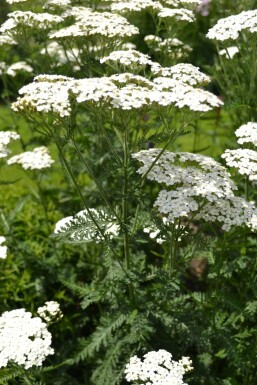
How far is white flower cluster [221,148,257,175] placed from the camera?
3383mm

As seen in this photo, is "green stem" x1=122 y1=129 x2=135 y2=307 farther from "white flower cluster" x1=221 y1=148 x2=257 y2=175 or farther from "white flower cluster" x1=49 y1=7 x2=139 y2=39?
"white flower cluster" x1=49 y1=7 x2=139 y2=39

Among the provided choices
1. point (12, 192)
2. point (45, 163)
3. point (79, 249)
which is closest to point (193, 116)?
point (45, 163)

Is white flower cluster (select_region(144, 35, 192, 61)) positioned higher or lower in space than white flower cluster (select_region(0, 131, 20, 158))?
higher

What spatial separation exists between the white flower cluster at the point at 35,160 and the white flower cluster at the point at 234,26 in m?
1.74

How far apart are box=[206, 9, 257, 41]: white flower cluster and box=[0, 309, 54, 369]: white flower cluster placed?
2509 millimetres

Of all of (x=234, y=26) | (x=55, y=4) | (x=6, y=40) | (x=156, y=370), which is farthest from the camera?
(x=6, y=40)

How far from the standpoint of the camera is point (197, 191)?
3191 millimetres

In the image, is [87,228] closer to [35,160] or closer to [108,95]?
[108,95]

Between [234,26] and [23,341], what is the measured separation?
2.74 meters

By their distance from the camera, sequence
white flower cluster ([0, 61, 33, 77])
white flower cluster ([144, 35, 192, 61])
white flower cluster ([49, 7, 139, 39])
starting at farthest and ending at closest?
white flower cluster ([0, 61, 33, 77]) → white flower cluster ([144, 35, 192, 61]) → white flower cluster ([49, 7, 139, 39])

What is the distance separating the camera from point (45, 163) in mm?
4500

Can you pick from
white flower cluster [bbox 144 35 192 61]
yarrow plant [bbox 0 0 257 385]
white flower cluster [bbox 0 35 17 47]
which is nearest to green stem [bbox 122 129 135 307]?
yarrow plant [bbox 0 0 257 385]

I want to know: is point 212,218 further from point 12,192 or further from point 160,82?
point 12,192

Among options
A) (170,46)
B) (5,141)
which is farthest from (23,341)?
(170,46)
